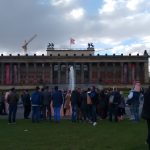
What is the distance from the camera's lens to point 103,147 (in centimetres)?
1562

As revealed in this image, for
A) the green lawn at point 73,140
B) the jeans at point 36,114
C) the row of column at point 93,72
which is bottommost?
the green lawn at point 73,140

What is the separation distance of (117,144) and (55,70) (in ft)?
443

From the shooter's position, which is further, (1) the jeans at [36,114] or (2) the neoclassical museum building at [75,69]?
(2) the neoclassical museum building at [75,69]

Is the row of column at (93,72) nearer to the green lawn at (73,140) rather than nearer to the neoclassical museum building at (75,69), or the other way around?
the neoclassical museum building at (75,69)

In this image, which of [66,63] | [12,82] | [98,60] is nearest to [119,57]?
[98,60]

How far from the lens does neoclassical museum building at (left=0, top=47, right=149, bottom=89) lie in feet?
470

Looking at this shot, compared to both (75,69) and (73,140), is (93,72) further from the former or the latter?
(73,140)

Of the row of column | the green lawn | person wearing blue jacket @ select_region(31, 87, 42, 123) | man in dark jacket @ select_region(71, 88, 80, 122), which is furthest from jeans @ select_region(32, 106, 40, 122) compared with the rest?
the row of column

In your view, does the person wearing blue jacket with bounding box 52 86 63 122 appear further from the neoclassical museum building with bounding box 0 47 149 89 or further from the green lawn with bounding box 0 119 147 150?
the neoclassical museum building with bounding box 0 47 149 89

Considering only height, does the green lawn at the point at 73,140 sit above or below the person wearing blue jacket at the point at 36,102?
below

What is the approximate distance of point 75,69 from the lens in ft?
485

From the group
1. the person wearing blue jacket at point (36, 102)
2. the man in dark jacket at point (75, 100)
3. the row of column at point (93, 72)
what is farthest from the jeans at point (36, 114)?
the row of column at point (93, 72)

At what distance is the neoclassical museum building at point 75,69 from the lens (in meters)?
143

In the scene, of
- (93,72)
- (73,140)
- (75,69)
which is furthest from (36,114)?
(93,72)
